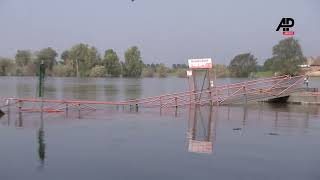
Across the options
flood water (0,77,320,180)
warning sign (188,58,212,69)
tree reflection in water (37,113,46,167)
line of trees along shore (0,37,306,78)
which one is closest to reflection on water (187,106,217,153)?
flood water (0,77,320,180)

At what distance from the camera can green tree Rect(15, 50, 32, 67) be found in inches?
5271

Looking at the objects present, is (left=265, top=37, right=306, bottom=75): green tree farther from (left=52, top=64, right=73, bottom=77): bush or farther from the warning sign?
the warning sign

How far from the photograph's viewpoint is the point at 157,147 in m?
15.8

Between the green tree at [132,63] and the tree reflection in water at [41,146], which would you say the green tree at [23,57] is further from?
the tree reflection in water at [41,146]

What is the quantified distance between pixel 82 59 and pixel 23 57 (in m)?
16.5

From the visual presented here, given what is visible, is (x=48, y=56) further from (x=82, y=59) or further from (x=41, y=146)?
(x=41, y=146)

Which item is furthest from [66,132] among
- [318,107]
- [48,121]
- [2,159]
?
[318,107]

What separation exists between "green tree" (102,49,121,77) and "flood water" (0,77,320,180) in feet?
380

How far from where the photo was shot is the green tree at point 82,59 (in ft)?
440

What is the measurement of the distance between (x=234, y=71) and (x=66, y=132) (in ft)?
503

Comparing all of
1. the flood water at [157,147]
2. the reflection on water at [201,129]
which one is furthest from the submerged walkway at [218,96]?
the flood water at [157,147]

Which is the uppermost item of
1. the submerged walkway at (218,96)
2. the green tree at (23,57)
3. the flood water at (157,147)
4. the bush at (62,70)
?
the green tree at (23,57)

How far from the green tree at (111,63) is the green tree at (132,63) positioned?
3102 millimetres

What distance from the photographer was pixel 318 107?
3353 cm
